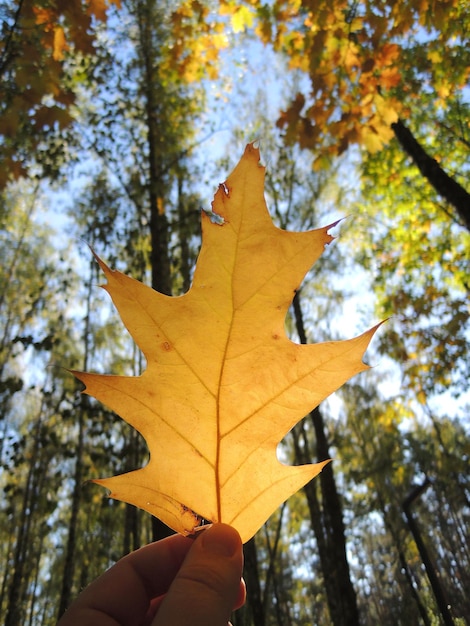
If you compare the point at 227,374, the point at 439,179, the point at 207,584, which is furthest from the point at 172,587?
the point at 439,179

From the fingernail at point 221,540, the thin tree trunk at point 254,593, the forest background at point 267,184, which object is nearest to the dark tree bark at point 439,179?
the forest background at point 267,184

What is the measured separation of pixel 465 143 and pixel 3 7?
25.8ft

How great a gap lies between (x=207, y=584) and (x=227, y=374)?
1.22 ft

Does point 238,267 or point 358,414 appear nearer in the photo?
point 238,267

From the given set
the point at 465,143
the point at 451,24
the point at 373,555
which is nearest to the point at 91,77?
the point at 451,24

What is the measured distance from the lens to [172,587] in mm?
725

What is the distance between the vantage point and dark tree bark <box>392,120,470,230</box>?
402 centimetres

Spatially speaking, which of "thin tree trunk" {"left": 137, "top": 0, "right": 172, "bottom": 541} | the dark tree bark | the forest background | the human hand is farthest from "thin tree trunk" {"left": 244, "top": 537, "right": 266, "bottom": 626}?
the human hand

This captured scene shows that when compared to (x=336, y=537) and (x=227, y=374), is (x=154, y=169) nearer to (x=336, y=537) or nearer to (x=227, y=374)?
(x=227, y=374)

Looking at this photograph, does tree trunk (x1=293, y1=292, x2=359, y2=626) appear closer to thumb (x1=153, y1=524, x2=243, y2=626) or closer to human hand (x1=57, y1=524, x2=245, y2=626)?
human hand (x1=57, y1=524, x2=245, y2=626)

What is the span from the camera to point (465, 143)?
26.2 feet

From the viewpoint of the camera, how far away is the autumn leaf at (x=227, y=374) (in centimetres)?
77

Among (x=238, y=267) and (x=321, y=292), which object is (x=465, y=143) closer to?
(x=321, y=292)

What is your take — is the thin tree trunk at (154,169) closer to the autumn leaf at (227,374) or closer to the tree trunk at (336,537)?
the autumn leaf at (227,374)
